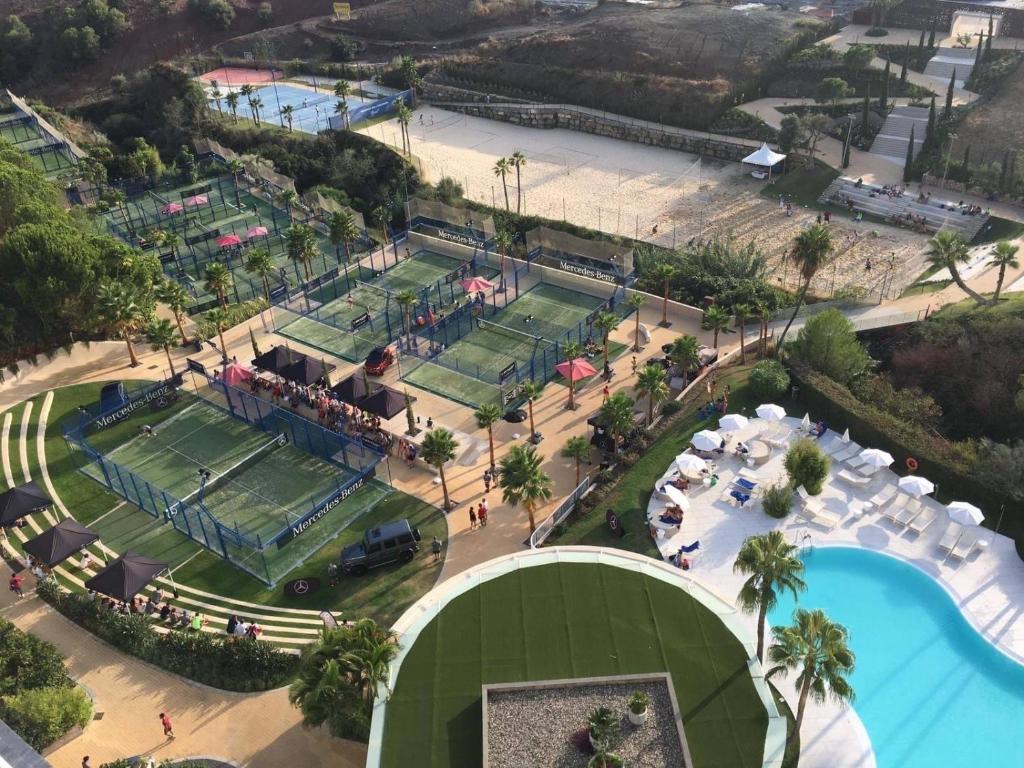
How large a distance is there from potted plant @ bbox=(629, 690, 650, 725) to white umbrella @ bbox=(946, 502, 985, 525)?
1803 centimetres

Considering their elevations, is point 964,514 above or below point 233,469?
above

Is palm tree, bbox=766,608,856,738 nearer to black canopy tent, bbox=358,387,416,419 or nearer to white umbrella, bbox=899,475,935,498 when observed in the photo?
white umbrella, bbox=899,475,935,498

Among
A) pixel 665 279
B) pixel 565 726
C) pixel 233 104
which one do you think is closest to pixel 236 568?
pixel 565 726

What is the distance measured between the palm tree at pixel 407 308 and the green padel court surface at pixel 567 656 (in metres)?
23.5

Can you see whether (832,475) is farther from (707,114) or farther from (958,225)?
(707,114)

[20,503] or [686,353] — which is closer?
[20,503]

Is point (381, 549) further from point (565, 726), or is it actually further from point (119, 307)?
point (119, 307)

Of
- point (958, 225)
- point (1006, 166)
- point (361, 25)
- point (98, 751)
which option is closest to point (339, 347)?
point (98, 751)

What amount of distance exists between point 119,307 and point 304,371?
11661 mm

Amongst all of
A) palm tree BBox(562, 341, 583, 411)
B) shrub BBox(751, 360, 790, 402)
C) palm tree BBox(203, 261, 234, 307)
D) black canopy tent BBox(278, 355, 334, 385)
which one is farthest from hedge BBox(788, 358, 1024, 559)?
palm tree BBox(203, 261, 234, 307)

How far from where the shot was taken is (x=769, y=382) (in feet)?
137

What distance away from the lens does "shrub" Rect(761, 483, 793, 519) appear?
34.8 m

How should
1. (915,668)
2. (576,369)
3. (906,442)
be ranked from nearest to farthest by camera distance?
(915,668) → (906,442) → (576,369)

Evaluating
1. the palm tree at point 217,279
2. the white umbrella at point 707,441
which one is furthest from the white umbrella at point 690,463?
the palm tree at point 217,279
